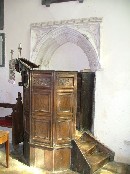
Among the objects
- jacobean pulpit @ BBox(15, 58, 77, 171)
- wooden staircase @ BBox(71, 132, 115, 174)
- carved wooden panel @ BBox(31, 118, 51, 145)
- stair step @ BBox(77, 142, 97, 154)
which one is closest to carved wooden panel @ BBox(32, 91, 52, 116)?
jacobean pulpit @ BBox(15, 58, 77, 171)

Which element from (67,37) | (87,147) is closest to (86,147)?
(87,147)

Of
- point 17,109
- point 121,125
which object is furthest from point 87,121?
point 17,109

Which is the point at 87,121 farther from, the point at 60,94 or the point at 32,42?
the point at 32,42

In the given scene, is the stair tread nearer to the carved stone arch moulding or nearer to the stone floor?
the stone floor

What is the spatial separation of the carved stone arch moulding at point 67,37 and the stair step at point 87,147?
209 cm

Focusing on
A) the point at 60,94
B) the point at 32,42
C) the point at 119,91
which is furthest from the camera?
the point at 32,42

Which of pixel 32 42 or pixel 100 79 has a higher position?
pixel 32 42

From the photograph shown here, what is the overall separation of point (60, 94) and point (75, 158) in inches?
64.1

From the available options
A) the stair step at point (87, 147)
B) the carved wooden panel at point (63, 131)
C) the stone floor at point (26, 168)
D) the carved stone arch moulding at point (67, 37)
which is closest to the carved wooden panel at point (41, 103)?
the carved wooden panel at point (63, 131)

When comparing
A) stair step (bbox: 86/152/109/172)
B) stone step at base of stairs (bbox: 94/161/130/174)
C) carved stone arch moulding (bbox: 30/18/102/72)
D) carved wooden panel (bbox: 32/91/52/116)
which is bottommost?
stone step at base of stairs (bbox: 94/161/130/174)

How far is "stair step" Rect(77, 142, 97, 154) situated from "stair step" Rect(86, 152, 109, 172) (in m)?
0.14

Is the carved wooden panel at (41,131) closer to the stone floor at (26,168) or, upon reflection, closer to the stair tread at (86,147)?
the stone floor at (26,168)

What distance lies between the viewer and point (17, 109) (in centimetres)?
680

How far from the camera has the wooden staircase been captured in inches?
222
